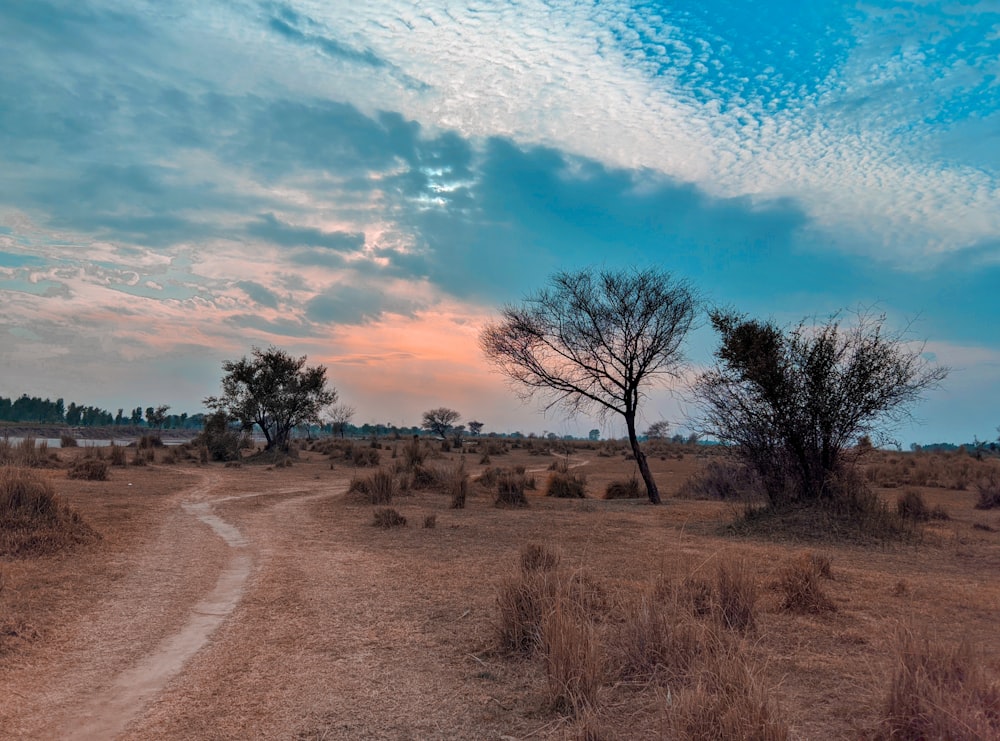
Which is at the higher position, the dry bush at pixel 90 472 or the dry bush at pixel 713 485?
the dry bush at pixel 713 485

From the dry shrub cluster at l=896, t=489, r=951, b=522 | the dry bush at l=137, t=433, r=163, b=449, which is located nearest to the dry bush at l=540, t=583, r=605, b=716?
the dry shrub cluster at l=896, t=489, r=951, b=522

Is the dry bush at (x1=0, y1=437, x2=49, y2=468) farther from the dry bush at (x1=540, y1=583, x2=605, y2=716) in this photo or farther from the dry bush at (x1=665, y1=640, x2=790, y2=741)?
the dry bush at (x1=665, y1=640, x2=790, y2=741)

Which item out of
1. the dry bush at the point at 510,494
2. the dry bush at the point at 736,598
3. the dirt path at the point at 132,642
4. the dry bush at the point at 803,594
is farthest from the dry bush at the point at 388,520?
the dry bush at the point at 736,598

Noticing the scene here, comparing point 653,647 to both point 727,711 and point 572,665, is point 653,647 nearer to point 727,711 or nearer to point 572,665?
point 572,665

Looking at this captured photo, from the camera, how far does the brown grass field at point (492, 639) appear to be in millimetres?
4430

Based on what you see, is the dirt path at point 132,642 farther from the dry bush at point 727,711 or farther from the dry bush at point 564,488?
the dry bush at point 564,488

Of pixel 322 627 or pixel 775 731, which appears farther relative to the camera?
pixel 322 627

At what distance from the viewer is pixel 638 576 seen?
30.2ft

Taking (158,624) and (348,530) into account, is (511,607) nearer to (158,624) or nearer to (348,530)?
(158,624)

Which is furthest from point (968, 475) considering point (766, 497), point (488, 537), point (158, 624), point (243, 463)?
point (243, 463)

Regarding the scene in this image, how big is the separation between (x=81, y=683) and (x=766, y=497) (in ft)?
46.4

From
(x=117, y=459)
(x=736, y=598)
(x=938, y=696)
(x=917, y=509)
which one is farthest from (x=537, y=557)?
(x=117, y=459)

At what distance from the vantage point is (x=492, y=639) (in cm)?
646

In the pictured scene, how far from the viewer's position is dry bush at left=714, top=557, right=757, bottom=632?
21.1 feet
